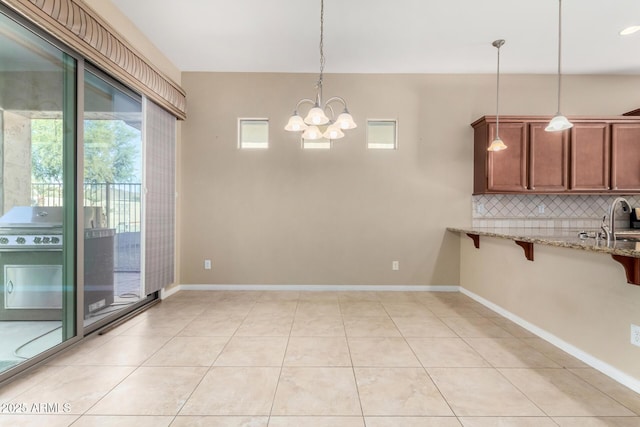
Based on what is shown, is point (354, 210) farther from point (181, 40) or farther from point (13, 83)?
point (13, 83)

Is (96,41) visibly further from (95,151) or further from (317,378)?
(317,378)

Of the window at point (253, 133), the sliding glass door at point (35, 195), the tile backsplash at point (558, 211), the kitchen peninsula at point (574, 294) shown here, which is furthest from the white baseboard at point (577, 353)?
the sliding glass door at point (35, 195)

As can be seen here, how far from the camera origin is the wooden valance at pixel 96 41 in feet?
6.27

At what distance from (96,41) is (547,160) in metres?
4.89

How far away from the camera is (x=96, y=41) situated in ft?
7.71

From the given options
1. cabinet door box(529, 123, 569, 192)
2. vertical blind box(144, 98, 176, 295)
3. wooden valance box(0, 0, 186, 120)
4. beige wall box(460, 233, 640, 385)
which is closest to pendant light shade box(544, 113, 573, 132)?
beige wall box(460, 233, 640, 385)

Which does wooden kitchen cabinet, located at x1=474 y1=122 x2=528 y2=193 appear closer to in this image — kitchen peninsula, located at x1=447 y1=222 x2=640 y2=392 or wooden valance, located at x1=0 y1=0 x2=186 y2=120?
kitchen peninsula, located at x1=447 y1=222 x2=640 y2=392

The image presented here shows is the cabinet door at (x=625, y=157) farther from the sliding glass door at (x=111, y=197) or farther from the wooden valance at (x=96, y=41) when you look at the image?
the sliding glass door at (x=111, y=197)

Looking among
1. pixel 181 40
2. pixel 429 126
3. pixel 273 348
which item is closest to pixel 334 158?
pixel 429 126

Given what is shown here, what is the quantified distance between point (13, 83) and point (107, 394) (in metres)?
2.10

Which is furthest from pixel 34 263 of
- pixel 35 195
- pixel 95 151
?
pixel 95 151

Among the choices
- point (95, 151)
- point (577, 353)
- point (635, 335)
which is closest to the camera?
point (635, 335)

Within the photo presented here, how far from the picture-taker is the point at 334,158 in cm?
399

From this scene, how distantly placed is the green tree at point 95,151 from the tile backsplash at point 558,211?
4.57 m
